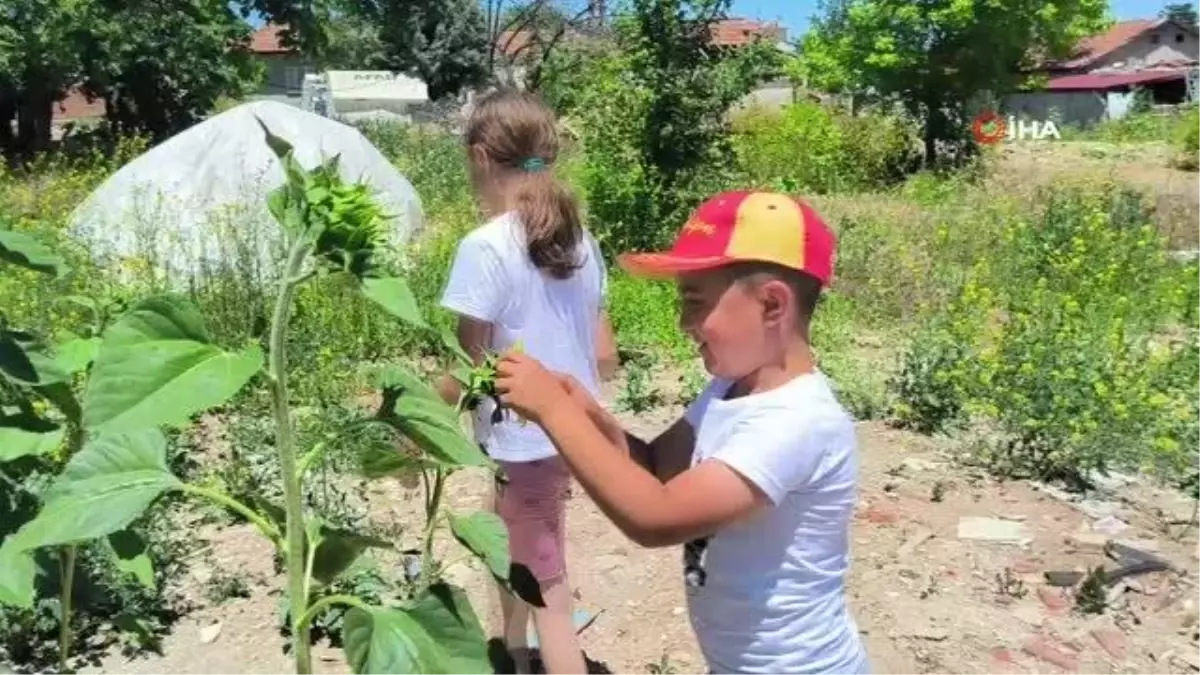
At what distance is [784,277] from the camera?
1814 millimetres

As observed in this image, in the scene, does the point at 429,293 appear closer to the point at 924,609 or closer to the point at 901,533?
the point at 901,533

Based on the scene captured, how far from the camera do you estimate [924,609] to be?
380 centimetres

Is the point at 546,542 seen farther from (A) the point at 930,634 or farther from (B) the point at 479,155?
(A) the point at 930,634

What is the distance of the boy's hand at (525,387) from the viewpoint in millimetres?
1591

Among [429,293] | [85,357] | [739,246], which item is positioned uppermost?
[739,246]

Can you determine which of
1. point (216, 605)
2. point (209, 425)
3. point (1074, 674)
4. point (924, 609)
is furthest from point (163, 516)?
point (1074, 674)

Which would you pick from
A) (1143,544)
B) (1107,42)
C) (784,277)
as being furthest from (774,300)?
(1107,42)

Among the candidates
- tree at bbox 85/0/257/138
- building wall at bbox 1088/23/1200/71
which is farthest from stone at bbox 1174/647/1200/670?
building wall at bbox 1088/23/1200/71

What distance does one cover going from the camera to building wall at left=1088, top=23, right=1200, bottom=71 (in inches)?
2169

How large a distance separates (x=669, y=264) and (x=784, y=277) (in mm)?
150

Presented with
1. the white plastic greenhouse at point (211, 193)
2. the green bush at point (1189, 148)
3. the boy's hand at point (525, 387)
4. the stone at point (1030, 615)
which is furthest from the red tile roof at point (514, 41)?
the boy's hand at point (525, 387)

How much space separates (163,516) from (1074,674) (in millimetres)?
2546

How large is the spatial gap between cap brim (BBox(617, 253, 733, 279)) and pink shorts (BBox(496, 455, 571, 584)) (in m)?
0.99

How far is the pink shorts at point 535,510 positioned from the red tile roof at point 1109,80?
4675 centimetres
